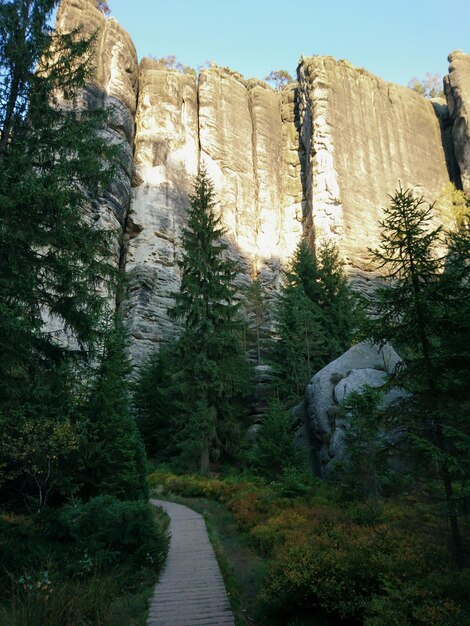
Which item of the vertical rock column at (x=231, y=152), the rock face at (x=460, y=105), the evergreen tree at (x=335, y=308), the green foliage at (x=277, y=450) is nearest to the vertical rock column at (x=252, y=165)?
the vertical rock column at (x=231, y=152)

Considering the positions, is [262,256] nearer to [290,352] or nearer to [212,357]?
[290,352]

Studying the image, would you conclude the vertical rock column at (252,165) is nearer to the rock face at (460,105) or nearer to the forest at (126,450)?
the rock face at (460,105)

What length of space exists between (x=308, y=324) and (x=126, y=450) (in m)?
16.8

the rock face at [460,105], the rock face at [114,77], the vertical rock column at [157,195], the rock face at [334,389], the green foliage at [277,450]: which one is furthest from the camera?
the rock face at [460,105]

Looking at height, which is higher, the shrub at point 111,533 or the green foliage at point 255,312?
the green foliage at point 255,312

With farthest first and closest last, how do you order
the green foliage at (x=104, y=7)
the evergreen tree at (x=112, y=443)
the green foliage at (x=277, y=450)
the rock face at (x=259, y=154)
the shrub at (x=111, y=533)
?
the green foliage at (x=104, y=7) → the rock face at (x=259, y=154) → the green foliage at (x=277, y=450) → the evergreen tree at (x=112, y=443) → the shrub at (x=111, y=533)

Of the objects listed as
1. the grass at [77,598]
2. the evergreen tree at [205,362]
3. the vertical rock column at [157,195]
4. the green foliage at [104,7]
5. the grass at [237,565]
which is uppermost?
the green foliage at [104,7]

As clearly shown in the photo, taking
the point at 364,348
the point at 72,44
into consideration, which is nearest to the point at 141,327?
the point at 364,348

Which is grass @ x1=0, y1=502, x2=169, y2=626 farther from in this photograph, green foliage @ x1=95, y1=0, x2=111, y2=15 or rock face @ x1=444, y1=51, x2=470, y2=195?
green foliage @ x1=95, y1=0, x2=111, y2=15

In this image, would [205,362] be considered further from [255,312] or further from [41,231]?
[255,312]

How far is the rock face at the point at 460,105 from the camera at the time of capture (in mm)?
53875

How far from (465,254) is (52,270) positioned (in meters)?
9.37

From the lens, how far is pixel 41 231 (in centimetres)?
972

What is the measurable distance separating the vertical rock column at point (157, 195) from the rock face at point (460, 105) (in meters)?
33.6
